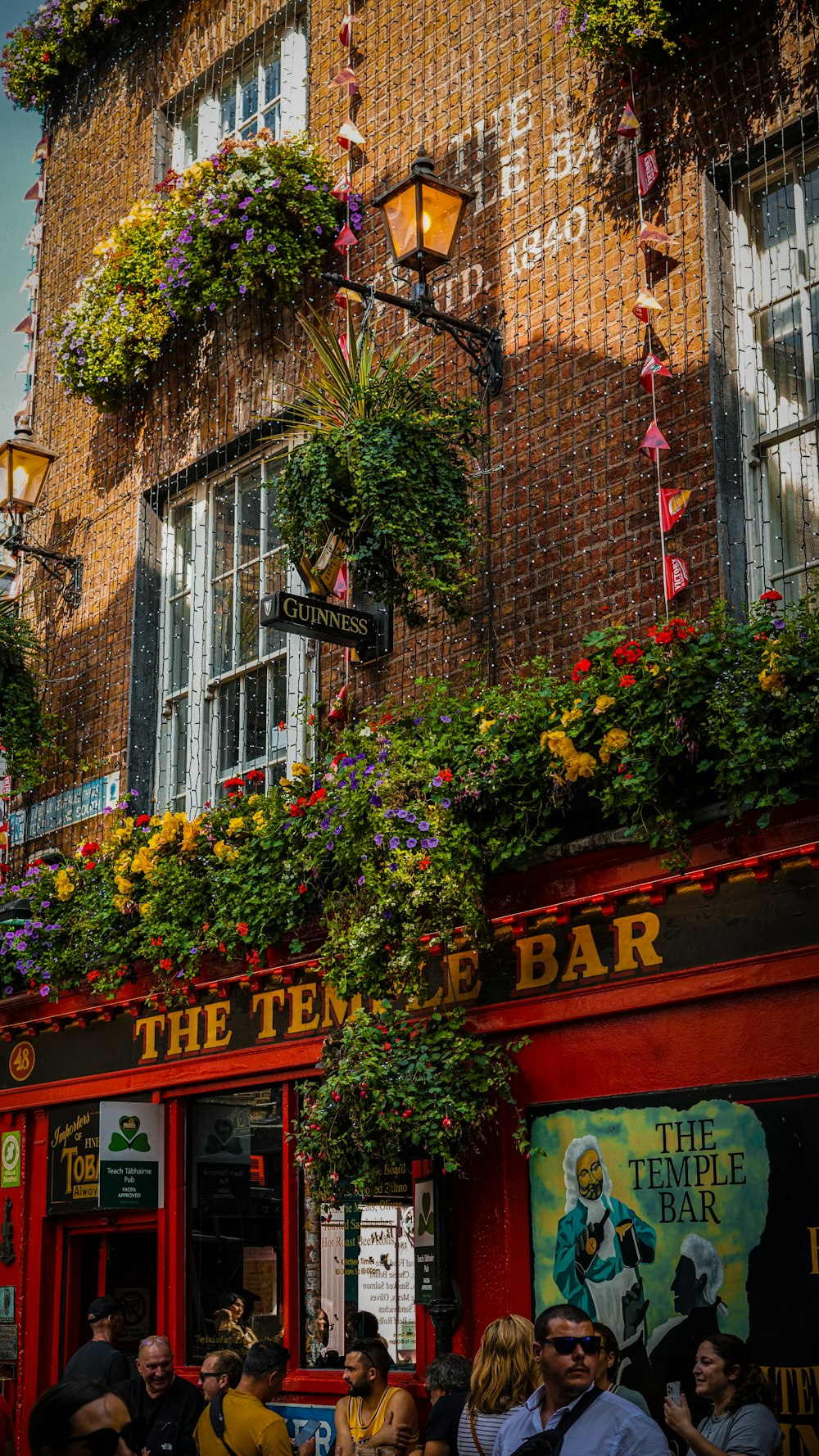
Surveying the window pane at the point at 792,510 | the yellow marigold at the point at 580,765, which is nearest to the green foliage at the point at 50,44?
the window pane at the point at 792,510

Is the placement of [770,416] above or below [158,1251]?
above

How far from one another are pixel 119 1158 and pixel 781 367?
6.87 metres

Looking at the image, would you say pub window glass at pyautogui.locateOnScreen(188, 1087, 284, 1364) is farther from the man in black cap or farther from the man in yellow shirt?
the man in yellow shirt

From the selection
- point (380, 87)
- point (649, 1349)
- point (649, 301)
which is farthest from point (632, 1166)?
point (380, 87)

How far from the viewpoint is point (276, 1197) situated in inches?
410

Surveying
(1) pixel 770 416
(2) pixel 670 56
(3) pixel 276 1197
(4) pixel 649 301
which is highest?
(2) pixel 670 56

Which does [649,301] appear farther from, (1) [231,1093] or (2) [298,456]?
(1) [231,1093]

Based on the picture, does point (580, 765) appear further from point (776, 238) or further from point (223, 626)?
point (223, 626)

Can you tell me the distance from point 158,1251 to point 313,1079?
2338 mm

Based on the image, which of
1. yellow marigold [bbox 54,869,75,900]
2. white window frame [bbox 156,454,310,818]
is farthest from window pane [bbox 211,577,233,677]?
yellow marigold [bbox 54,869,75,900]

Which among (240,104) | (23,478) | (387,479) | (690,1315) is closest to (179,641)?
(23,478)

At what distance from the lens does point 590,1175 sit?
8.06 meters

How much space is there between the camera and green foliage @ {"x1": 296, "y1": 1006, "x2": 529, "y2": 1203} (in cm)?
822

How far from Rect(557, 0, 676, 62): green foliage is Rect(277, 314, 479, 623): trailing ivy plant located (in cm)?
209
